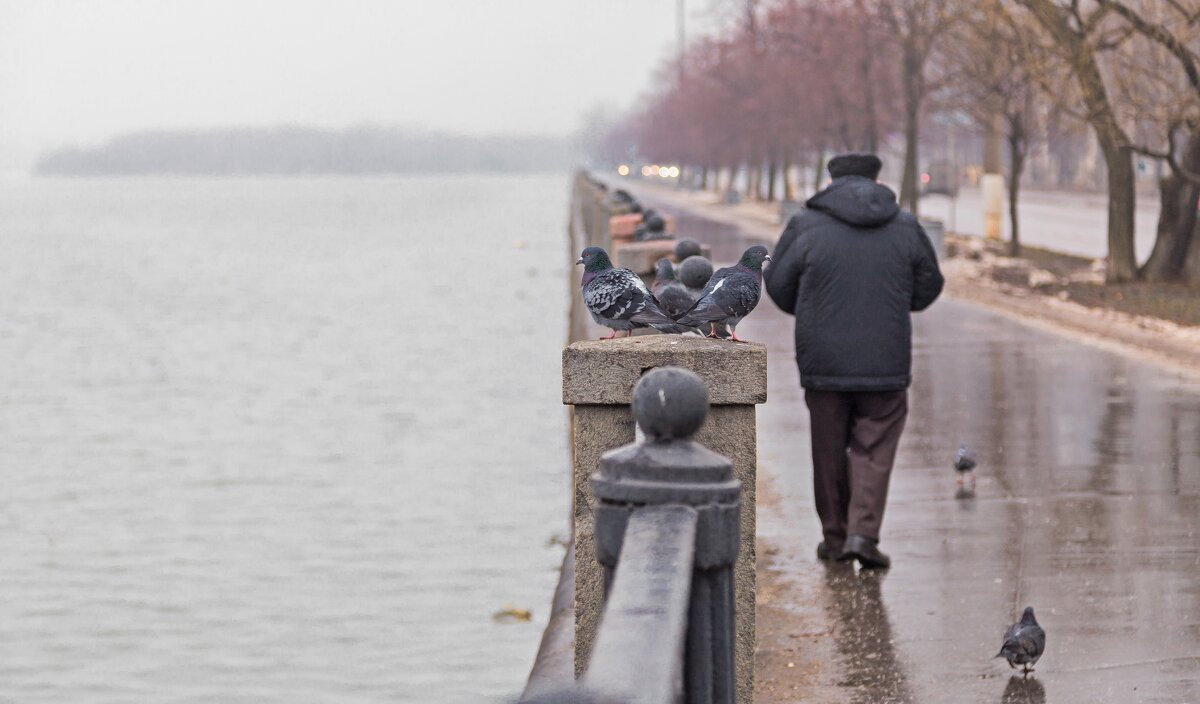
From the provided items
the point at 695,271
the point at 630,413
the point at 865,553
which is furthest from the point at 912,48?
the point at 630,413

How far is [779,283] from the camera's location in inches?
353

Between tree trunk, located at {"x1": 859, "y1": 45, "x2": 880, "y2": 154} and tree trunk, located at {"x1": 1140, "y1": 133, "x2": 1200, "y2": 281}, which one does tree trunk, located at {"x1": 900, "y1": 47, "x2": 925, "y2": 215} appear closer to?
tree trunk, located at {"x1": 859, "y1": 45, "x2": 880, "y2": 154}

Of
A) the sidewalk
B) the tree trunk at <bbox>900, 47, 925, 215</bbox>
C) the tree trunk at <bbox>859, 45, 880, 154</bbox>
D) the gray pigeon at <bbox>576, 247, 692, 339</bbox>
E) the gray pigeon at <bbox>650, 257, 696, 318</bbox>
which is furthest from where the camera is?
the tree trunk at <bbox>859, 45, 880, 154</bbox>

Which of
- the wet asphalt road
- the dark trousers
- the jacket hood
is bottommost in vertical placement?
the wet asphalt road

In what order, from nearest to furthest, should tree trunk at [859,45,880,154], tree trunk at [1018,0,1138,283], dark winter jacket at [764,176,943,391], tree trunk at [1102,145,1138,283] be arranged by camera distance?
dark winter jacket at [764,176,943,391]
tree trunk at [1018,0,1138,283]
tree trunk at [1102,145,1138,283]
tree trunk at [859,45,880,154]

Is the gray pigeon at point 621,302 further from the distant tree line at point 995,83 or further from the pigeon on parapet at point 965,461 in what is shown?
the distant tree line at point 995,83

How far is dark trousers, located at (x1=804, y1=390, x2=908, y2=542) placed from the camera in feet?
28.8

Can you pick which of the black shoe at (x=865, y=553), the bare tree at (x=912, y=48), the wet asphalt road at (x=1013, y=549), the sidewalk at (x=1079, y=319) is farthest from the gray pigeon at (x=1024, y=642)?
the bare tree at (x=912, y=48)

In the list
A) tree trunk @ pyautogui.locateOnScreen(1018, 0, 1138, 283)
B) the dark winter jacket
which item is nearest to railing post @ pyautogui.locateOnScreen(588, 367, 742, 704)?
the dark winter jacket

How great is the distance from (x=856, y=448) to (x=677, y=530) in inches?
221

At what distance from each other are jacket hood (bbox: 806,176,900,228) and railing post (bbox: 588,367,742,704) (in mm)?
5299

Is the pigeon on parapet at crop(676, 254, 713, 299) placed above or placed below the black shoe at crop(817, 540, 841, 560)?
above

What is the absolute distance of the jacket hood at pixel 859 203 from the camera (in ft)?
28.8

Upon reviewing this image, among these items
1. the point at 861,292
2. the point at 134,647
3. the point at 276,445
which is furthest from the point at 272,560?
the point at 861,292
